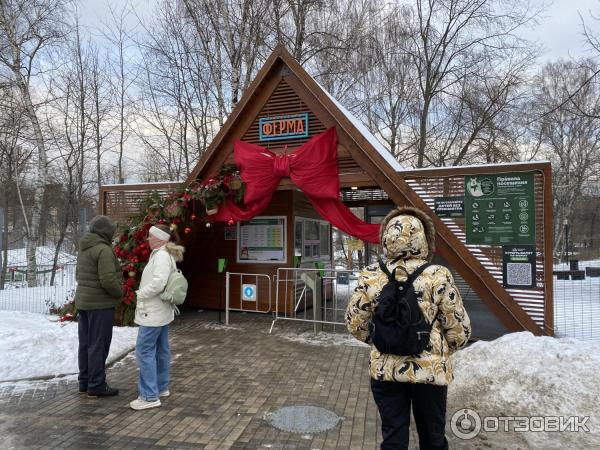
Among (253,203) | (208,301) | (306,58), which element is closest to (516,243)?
(253,203)

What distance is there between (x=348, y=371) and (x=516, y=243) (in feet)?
11.0

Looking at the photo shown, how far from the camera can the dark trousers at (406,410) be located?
2.51 meters

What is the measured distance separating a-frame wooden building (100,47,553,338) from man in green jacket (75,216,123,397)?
162 inches

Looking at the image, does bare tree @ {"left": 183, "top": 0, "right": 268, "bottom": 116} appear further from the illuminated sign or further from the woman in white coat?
the woman in white coat

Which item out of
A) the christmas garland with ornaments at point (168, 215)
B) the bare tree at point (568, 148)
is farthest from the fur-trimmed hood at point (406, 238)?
the bare tree at point (568, 148)

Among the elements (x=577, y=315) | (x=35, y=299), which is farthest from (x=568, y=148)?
(x=35, y=299)

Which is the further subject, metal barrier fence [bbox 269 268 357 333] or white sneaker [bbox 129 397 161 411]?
metal barrier fence [bbox 269 268 357 333]

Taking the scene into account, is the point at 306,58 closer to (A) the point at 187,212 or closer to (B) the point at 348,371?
(A) the point at 187,212

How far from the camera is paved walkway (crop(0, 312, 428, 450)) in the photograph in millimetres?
3844

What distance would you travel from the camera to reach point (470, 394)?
488 cm

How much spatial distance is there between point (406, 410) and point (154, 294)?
2810 millimetres

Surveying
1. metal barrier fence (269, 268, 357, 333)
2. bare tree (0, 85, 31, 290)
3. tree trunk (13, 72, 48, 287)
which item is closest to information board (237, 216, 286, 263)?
metal barrier fence (269, 268, 357, 333)

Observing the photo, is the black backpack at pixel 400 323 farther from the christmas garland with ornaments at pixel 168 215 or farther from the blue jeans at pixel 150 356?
the christmas garland with ornaments at pixel 168 215

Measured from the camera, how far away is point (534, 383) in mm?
4699
